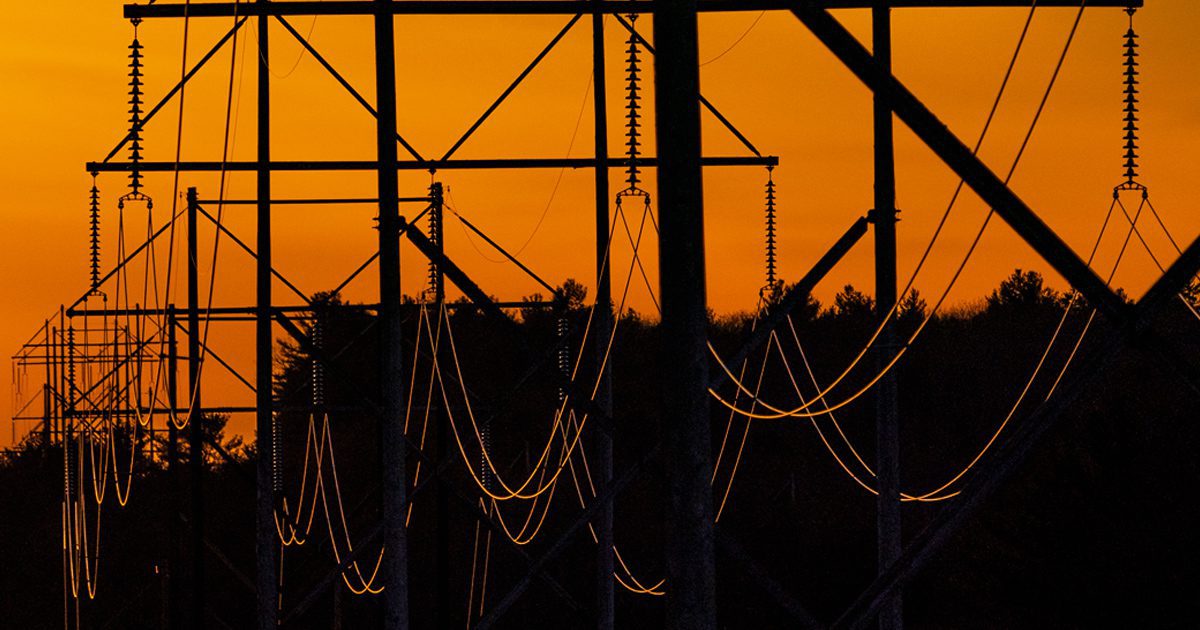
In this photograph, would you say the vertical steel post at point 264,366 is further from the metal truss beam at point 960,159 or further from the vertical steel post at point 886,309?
the metal truss beam at point 960,159

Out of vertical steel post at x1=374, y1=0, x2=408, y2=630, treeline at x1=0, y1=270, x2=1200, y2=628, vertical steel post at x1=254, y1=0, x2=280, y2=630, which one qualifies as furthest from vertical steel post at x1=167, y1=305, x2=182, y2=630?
vertical steel post at x1=374, y1=0, x2=408, y2=630

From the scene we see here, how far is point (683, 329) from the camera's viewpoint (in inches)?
397

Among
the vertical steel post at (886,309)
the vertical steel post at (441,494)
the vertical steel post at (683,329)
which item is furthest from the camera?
the vertical steel post at (441,494)

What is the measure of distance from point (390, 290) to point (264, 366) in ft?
17.2

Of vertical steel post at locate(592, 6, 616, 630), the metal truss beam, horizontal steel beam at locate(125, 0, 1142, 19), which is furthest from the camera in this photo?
vertical steel post at locate(592, 6, 616, 630)

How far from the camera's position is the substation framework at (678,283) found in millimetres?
10172

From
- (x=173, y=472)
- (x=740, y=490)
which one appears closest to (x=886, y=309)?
(x=173, y=472)

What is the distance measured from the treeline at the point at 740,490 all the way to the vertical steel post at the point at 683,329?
1264 cm

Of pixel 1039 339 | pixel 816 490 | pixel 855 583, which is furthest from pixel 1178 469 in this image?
pixel 1039 339

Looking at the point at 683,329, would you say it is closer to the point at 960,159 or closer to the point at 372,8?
the point at 960,159

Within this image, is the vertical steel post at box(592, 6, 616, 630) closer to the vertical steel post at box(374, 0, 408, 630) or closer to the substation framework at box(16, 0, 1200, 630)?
the substation framework at box(16, 0, 1200, 630)

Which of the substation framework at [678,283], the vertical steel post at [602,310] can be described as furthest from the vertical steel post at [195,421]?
the vertical steel post at [602,310]

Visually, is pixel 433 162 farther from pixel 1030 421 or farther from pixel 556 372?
pixel 1030 421

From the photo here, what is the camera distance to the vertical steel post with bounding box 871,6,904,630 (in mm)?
19094
